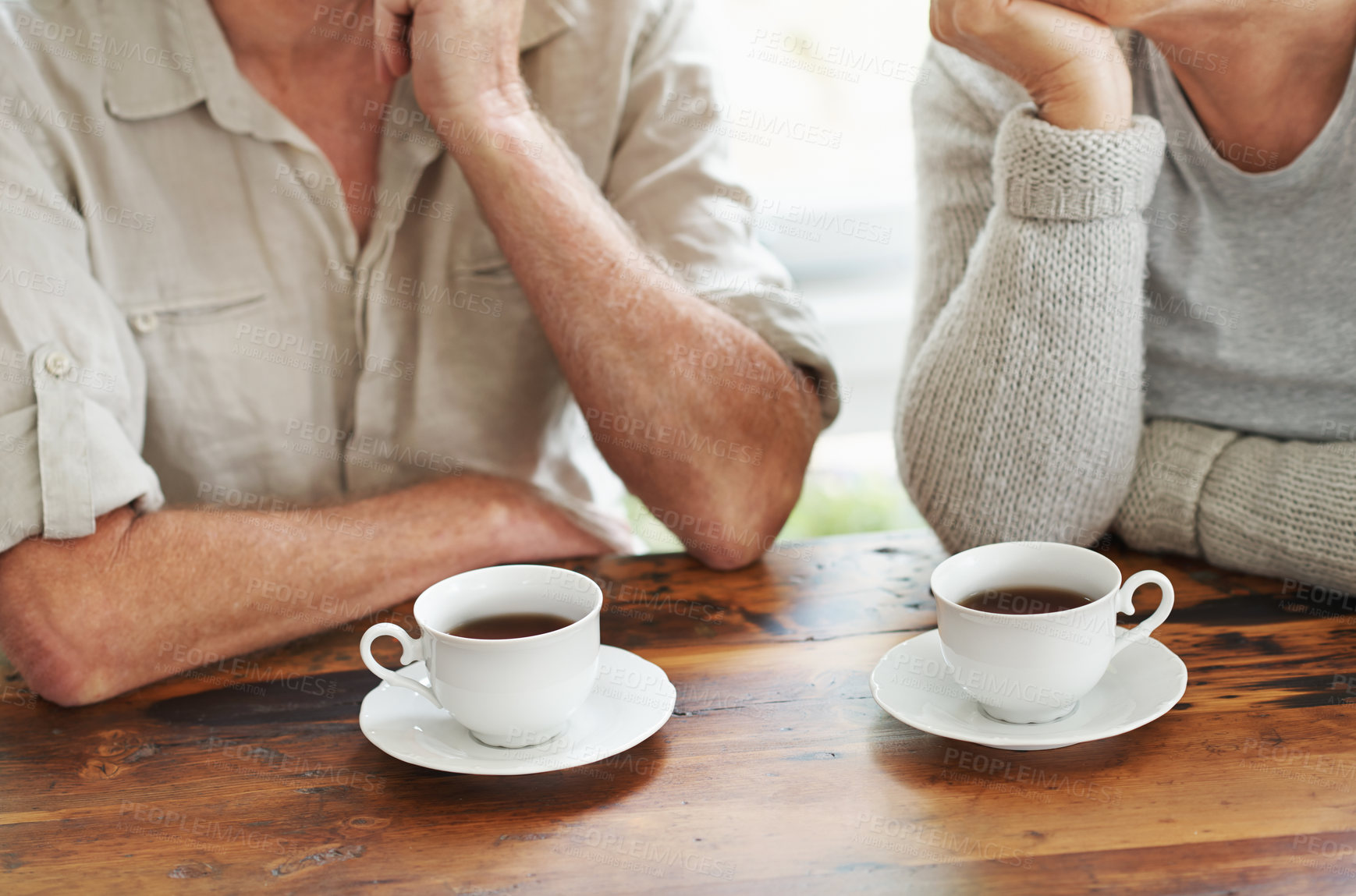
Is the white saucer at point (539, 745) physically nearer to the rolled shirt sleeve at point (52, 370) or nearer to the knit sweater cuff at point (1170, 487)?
the rolled shirt sleeve at point (52, 370)

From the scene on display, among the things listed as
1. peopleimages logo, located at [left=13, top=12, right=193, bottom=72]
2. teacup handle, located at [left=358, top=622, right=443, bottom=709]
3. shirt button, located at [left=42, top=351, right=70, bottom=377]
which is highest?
peopleimages logo, located at [left=13, top=12, right=193, bottom=72]

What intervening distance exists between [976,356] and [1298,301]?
1.04ft

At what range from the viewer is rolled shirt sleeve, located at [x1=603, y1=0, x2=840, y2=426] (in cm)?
120

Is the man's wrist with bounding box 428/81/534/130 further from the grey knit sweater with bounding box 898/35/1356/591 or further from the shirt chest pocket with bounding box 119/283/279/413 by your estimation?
the grey knit sweater with bounding box 898/35/1356/591

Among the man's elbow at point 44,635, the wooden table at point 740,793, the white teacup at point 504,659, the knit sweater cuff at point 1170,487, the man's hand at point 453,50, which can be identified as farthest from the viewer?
the man's hand at point 453,50

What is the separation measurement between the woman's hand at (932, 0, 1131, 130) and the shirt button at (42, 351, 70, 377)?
887 mm

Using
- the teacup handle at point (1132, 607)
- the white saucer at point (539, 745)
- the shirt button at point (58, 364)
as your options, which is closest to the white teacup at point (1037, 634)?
the teacup handle at point (1132, 607)

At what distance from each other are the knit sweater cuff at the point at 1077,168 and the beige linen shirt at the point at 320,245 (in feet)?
0.99

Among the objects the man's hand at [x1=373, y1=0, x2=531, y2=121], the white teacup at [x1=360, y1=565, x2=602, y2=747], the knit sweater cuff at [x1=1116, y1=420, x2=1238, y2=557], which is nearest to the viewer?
the white teacup at [x1=360, y1=565, x2=602, y2=747]

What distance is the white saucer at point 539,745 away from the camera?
0.72 meters

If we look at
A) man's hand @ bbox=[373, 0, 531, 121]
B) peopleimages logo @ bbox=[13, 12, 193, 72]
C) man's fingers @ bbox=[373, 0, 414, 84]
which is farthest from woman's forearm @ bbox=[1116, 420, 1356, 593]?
peopleimages logo @ bbox=[13, 12, 193, 72]

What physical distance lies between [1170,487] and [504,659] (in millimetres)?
684

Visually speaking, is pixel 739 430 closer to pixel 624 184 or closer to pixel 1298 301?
pixel 624 184

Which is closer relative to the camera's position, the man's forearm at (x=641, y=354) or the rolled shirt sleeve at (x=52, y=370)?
the rolled shirt sleeve at (x=52, y=370)
